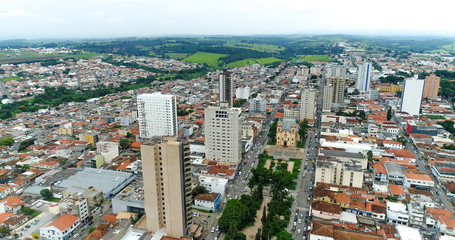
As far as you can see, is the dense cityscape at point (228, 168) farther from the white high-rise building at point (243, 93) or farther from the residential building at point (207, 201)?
the white high-rise building at point (243, 93)

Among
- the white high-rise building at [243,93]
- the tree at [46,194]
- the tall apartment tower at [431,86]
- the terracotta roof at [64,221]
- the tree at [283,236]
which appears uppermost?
the tall apartment tower at [431,86]

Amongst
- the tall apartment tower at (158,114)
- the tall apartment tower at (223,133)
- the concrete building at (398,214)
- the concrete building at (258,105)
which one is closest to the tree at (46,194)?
the tall apartment tower at (158,114)

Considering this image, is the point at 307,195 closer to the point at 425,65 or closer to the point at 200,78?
the point at 200,78

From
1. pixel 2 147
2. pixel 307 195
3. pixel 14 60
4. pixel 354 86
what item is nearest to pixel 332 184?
pixel 307 195

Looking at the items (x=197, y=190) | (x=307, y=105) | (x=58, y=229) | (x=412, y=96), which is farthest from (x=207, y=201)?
(x=412, y=96)

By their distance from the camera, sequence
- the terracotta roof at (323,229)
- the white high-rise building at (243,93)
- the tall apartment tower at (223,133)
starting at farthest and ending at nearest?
the white high-rise building at (243,93) → the tall apartment tower at (223,133) → the terracotta roof at (323,229)

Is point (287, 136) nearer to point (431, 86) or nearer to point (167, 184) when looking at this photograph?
point (167, 184)

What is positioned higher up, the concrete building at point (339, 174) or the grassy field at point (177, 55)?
the grassy field at point (177, 55)
